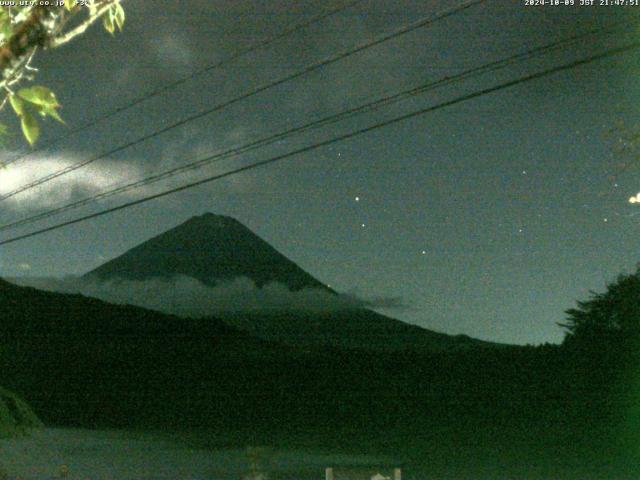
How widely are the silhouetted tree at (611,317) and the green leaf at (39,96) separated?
639 inches

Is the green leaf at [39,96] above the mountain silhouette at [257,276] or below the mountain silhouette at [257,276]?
below

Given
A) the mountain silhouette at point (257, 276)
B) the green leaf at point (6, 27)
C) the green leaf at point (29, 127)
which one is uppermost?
the mountain silhouette at point (257, 276)

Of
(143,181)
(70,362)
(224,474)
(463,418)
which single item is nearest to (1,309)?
(70,362)

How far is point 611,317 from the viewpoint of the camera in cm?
1728

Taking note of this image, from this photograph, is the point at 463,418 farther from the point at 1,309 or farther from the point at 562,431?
the point at 1,309

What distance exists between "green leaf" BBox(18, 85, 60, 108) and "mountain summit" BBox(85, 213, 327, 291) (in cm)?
5053

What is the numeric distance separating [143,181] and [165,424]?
16672 millimetres

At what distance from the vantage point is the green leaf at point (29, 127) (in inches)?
68.6

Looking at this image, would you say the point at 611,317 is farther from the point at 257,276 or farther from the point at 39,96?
the point at 257,276

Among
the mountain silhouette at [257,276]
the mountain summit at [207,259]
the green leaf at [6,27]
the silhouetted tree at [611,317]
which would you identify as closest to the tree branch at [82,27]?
the green leaf at [6,27]

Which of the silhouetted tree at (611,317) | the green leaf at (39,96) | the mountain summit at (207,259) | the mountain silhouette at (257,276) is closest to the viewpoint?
the green leaf at (39,96)

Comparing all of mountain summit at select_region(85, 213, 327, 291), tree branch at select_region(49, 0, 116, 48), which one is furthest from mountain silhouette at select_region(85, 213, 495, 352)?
tree branch at select_region(49, 0, 116, 48)

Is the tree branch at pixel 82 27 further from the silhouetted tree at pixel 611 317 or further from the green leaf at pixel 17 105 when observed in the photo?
the silhouetted tree at pixel 611 317

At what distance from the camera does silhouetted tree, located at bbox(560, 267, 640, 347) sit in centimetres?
1661
